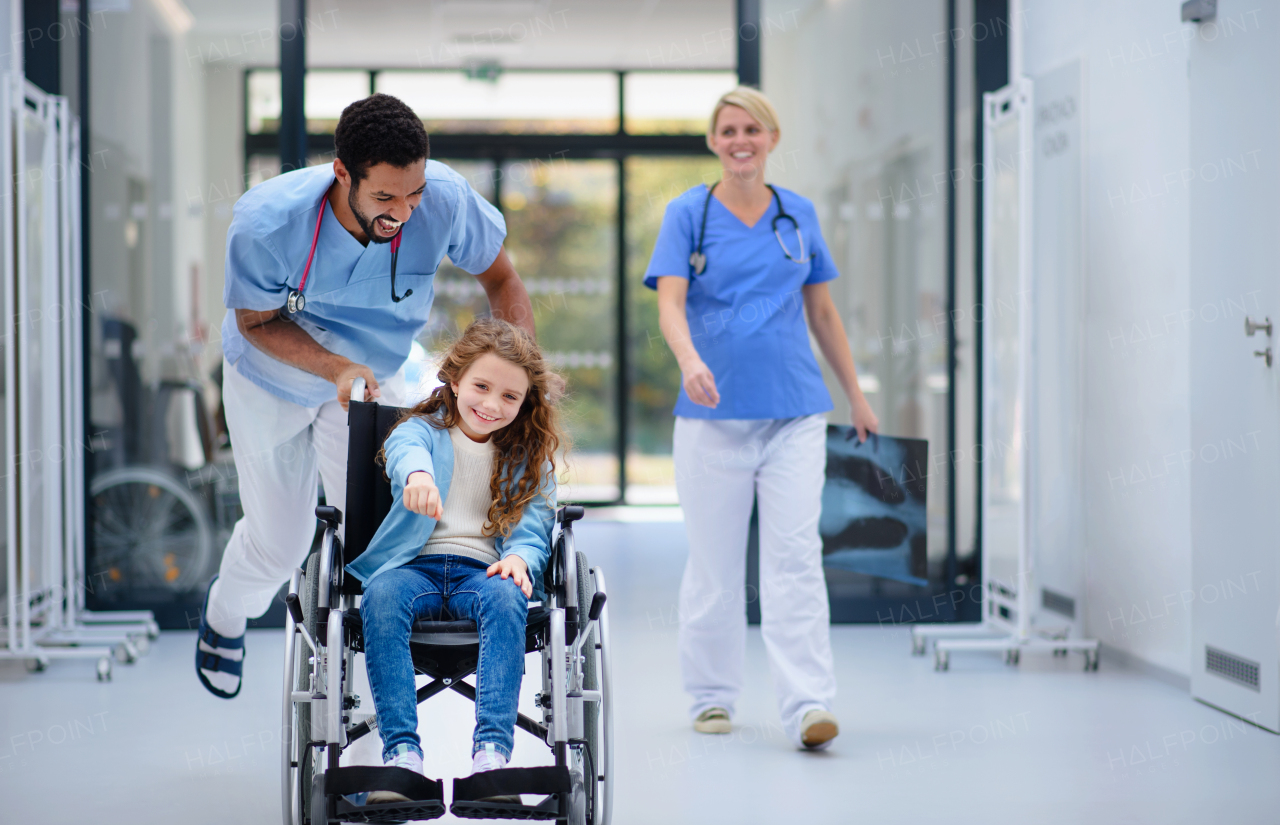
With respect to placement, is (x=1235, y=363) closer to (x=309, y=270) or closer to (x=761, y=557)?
(x=761, y=557)

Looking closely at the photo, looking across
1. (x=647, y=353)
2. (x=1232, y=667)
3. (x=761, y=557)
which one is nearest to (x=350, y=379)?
(x=761, y=557)

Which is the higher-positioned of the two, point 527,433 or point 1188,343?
point 1188,343

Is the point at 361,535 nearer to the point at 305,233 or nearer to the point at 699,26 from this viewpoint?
the point at 305,233

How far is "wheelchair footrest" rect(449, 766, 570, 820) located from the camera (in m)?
1.64

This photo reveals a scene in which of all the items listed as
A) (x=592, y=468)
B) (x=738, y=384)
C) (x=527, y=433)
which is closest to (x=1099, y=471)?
(x=738, y=384)

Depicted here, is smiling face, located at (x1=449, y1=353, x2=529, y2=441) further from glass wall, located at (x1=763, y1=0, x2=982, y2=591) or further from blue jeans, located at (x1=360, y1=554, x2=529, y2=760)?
glass wall, located at (x1=763, y1=0, x2=982, y2=591)

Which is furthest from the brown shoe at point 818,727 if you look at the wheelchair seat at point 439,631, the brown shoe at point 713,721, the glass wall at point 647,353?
the glass wall at point 647,353

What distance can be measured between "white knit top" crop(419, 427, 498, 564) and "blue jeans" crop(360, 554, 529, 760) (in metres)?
0.11

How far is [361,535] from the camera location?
6.58 feet

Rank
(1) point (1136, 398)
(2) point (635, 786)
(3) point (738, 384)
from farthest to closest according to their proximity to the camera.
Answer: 1. (1) point (1136, 398)
2. (3) point (738, 384)
3. (2) point (635, 786)

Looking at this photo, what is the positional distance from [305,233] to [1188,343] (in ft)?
7.55

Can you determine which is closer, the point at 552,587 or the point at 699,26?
the point at 552,587

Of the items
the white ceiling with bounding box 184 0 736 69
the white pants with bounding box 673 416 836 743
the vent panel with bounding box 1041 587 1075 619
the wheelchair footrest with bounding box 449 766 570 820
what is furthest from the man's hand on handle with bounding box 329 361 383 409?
the white ceiling with bounding box 184 0 736 69

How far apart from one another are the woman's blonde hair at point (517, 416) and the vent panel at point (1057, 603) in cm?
228
